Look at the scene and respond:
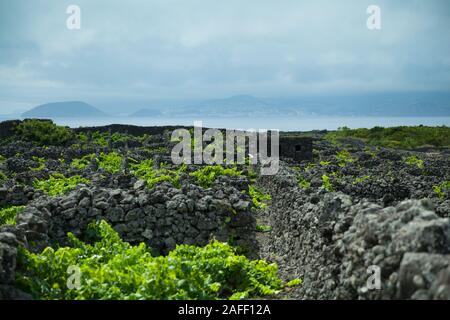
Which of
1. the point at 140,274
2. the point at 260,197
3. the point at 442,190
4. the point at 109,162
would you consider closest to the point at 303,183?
the point at 260,197

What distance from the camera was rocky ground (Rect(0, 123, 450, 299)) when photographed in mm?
7428

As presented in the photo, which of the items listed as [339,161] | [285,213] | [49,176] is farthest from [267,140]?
[285,213]

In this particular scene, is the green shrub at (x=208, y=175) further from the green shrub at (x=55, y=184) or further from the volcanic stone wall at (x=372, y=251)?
the volcanic stone wall at (x=372, y=251)

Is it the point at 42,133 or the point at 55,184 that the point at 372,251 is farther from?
the point at 42,133

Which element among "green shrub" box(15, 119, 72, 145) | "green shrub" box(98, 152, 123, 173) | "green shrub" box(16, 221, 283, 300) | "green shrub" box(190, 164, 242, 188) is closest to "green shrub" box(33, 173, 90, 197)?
"green shrub" box(190, 164, 242, 188)

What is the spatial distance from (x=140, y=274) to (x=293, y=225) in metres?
7.73

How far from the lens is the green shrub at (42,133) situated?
2287 inches

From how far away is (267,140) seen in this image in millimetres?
57281

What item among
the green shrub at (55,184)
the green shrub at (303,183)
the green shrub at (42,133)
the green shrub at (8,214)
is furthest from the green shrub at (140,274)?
the green shrub at (42,133)

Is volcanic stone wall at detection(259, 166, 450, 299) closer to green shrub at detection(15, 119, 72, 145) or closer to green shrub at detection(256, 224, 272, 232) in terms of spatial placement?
green shrub at detection(256, 224, 272, 232)

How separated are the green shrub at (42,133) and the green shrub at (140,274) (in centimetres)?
4712
